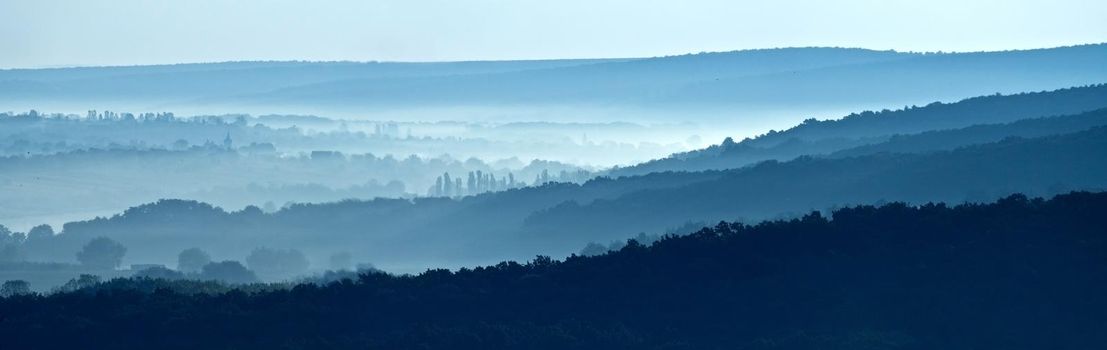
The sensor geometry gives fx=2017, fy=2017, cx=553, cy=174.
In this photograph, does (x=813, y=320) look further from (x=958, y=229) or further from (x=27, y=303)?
(x=27, y=303)

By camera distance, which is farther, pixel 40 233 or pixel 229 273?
pixel 40 233

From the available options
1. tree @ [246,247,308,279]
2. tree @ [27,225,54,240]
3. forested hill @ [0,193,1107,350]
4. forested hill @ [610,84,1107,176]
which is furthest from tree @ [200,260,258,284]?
tree @ [27,225,54,240]

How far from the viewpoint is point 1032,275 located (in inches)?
1532

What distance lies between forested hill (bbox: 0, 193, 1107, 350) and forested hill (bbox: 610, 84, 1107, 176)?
57.3 m

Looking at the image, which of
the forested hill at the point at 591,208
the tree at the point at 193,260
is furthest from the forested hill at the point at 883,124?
the tree at the point at 193,260

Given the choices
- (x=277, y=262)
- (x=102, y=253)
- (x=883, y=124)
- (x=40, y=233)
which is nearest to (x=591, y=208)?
(x=277, y=262)

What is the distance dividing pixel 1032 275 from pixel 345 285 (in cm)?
1569

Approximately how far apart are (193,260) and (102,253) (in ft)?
32.8

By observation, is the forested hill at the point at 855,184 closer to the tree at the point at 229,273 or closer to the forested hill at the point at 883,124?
the forested hill at the point at 883,124

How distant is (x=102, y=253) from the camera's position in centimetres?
12562

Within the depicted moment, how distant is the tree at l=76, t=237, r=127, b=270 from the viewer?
123000mm

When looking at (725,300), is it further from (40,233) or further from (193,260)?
(40,233)

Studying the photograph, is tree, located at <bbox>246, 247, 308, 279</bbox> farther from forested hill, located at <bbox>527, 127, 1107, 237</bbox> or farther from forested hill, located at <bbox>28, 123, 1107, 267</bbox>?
forested hill, located at <bbox>527, 127, 1107, 237</bbox>

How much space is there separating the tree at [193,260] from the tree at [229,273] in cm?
1016
